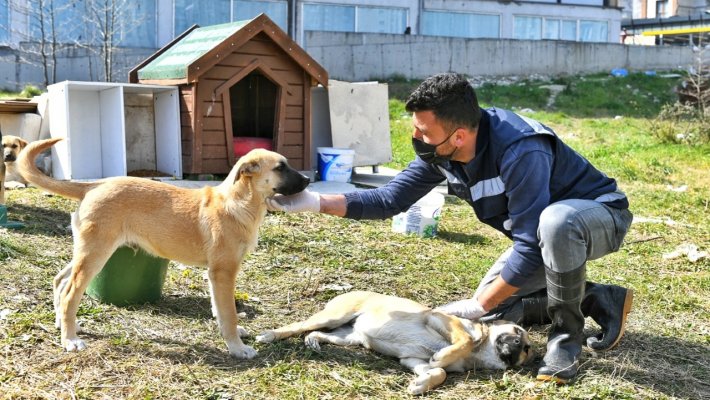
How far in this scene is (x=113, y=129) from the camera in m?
9.02

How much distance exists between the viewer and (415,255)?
20.7ft

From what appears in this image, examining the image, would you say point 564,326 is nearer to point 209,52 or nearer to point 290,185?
point 290,185

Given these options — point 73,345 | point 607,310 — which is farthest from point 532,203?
point 73,345

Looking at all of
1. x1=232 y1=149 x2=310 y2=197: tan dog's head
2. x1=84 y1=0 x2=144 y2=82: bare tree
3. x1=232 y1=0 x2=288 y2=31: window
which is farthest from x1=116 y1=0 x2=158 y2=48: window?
x1=232 y1=149 x2=310 y2=197: tan dog's head

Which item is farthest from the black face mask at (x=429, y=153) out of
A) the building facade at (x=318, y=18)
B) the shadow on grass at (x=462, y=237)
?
the building facade at (x=318, y=18)

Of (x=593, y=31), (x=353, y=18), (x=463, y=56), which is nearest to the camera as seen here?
(x=463, y=56)

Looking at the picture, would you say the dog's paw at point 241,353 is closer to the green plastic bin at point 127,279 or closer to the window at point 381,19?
the green plastic bin at point 127,279

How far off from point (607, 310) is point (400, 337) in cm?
118

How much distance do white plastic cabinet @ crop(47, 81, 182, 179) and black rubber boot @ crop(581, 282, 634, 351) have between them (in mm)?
5912

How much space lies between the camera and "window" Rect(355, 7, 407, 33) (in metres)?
24.2

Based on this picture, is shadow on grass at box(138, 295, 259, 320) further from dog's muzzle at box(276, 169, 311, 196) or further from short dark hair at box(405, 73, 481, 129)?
short dark hair at box(405, 73, 481, 129)

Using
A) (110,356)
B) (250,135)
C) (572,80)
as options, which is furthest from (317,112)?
(572,80)

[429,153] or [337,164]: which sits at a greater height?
[429,153]

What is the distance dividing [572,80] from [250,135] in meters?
14.9
